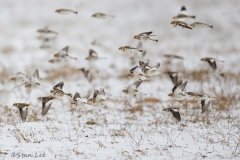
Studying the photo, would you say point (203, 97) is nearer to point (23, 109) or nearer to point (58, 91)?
point (58, 91)

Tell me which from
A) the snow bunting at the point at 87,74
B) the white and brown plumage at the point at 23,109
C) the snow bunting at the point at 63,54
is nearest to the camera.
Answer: the white and brown plumage at the point at 23,109

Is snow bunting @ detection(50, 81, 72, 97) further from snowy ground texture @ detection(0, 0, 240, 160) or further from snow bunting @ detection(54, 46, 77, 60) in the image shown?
snow bunting @ detection(54, 46, 77, 60)

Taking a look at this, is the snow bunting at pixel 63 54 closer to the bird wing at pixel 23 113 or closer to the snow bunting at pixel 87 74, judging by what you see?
the snow bunting at pixel 87 74

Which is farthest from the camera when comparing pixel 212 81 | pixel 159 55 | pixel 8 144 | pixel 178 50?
pixel 178 50

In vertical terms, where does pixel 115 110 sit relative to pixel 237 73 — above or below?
below

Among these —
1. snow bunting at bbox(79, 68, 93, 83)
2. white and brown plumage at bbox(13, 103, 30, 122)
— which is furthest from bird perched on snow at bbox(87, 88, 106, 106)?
snow bunting at bbox(79, 68, 93, 83)

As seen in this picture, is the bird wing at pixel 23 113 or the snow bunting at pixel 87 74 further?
the snow bunting at pixel 87 74

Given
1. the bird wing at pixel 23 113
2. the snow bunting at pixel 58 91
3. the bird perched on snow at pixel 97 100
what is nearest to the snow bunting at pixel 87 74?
the snow bunting at pixel 58 91

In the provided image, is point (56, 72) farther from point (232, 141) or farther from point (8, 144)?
point (232, 141)

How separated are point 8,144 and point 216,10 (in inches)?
856

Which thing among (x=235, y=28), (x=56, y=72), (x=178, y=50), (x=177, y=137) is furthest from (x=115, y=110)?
(x=235, y=28)

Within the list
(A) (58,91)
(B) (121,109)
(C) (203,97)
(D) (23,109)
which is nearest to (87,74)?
(B) (121,109)

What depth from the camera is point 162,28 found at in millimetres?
20828

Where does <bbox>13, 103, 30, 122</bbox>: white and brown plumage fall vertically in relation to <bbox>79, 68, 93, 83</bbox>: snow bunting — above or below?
below
